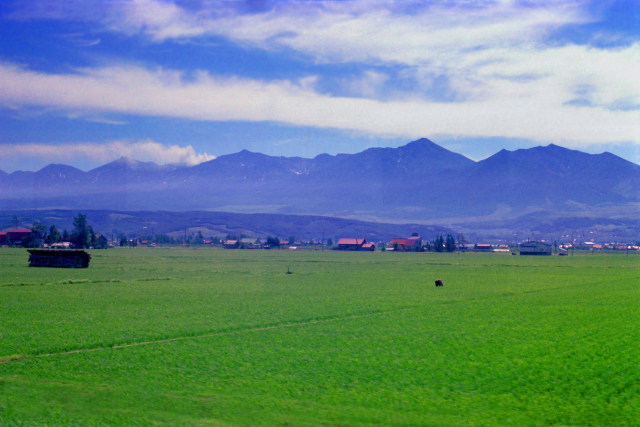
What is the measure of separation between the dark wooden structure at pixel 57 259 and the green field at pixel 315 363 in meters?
35.1

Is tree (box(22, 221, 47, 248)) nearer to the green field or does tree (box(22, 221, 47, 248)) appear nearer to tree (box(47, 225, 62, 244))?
tree (box(47, 225, 62, 244))

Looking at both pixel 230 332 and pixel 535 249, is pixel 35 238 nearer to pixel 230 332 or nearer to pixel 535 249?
pixel 535 249

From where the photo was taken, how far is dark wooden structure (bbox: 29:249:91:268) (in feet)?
221

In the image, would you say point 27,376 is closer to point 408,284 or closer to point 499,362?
point 499,362

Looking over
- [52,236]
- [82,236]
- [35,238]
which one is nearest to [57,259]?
[82,236]

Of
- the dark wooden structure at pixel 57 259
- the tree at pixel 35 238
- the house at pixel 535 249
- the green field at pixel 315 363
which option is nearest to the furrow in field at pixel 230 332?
→ the green field at pixel 315 363

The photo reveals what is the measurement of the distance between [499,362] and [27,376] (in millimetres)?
11866

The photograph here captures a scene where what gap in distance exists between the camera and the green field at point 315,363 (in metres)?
13.2

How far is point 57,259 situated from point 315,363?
57650 mm

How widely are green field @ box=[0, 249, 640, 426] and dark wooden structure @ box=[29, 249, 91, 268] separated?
3511 centimetres

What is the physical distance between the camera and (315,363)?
17.7 m

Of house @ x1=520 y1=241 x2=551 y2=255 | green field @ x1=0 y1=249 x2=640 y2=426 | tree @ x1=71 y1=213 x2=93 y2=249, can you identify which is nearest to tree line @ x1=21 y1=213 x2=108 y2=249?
tree @ x1=71 y1=213 x2=93 y2=249

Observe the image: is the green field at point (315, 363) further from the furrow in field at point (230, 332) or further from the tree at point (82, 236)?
the tree at point (82, 236)

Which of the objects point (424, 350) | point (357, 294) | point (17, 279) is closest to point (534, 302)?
point (357, 294)
